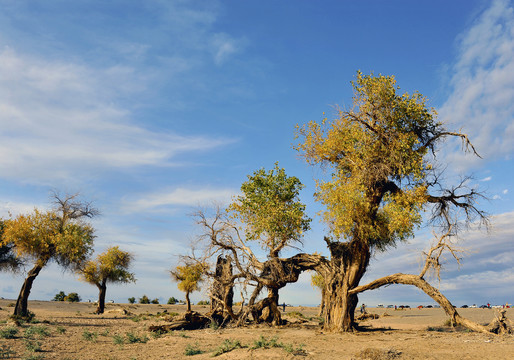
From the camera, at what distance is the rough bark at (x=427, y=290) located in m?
22.8

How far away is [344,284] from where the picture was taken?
85.7ft

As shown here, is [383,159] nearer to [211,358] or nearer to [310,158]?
[310,158]

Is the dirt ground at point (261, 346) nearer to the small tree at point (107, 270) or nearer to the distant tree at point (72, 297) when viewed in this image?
the small tree at point (107, 270)

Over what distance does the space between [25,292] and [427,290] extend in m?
30.4

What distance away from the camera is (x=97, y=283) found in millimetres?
49688

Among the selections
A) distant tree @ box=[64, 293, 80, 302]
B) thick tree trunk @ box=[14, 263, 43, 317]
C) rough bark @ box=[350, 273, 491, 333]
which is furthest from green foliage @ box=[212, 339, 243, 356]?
distant tree @ box=[64, 293, 80, 302]

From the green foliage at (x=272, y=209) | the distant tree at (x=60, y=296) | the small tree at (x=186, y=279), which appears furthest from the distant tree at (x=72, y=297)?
the green foliage at (x=272, y=209)

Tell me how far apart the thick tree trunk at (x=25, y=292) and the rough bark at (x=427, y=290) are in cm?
2541

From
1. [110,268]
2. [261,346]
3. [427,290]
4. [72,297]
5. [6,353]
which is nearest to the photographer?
[6,353]

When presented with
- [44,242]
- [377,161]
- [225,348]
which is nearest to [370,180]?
[377,161]

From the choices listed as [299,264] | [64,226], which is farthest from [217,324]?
[64,226]

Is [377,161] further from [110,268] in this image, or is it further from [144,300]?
[144,300]

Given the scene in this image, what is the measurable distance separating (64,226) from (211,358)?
933 inches

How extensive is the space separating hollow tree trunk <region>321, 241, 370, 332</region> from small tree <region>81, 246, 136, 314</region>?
32.3m
